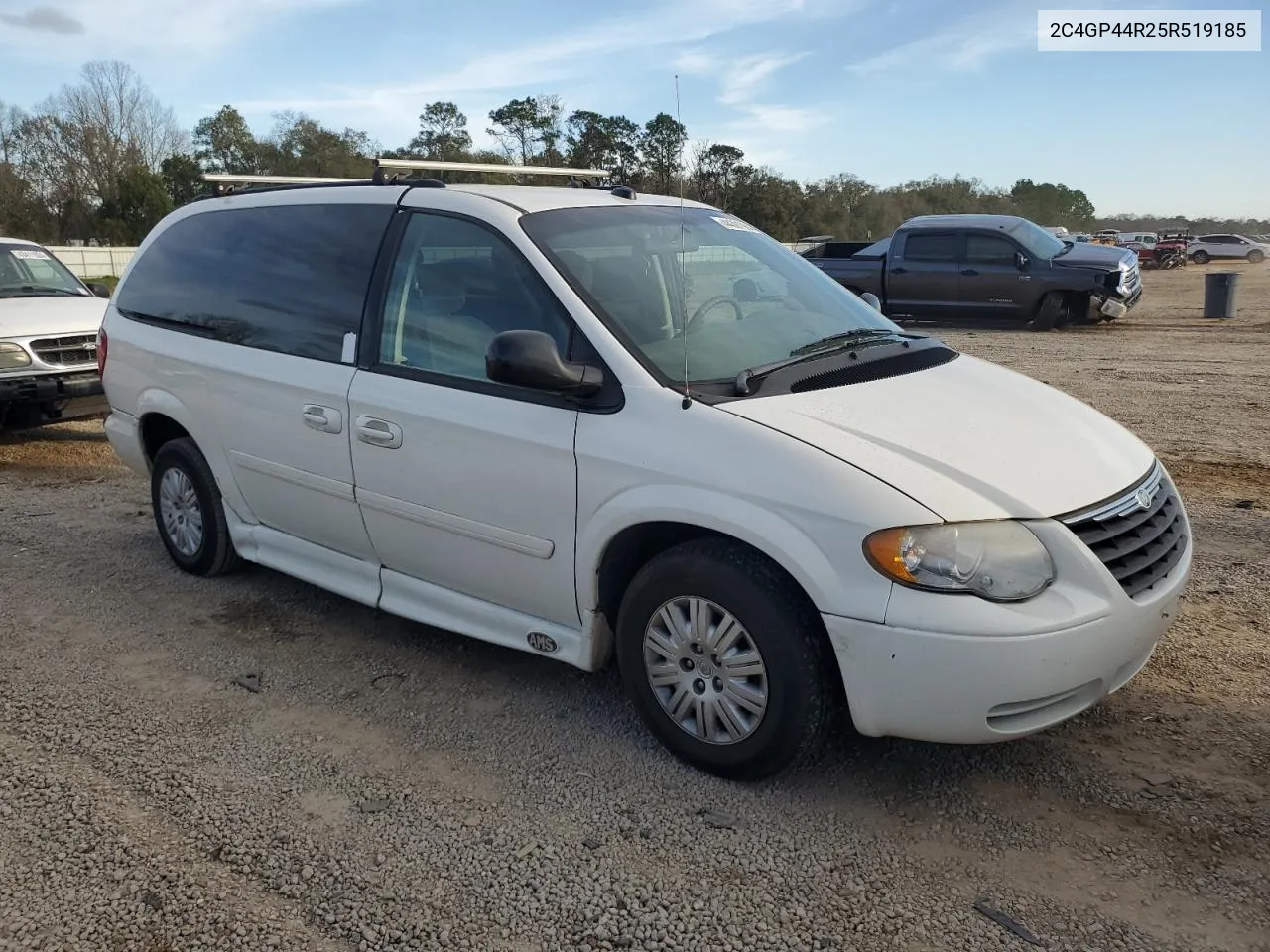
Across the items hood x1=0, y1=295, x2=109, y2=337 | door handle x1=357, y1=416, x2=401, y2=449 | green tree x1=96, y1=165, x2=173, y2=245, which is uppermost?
green tree x1=96, y1=165, x2=173, y2=245

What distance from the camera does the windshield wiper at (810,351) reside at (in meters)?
3.38

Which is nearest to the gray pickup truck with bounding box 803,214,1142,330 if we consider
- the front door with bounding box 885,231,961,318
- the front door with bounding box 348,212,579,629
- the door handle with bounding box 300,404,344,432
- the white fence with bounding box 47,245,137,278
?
the front door with bounding box 885,231,961,318

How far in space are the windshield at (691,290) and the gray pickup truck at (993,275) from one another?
522 inches

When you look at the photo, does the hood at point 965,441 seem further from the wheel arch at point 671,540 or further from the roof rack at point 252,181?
the roof rack at point 252,181

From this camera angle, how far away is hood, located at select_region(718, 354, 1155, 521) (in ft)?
9.71

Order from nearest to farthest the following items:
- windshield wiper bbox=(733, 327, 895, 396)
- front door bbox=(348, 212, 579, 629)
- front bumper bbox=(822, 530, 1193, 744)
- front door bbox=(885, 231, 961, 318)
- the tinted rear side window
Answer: front bumper bbox=(822, 530, 1193, 744), windshield wiper bbox=(733, 327, 895, 396), front door bbox=(348, 212, 579, 629), the tinted rear side window, front door bbox=(885, 231, 961, 318)

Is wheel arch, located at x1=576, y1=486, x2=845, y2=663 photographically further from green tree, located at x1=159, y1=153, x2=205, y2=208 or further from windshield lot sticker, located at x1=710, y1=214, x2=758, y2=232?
green tree, located at x1=159, y1=153, x2=205, y2=208

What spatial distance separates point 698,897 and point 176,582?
3.59m

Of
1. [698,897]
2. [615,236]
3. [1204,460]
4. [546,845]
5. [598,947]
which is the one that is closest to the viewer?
[598,947]

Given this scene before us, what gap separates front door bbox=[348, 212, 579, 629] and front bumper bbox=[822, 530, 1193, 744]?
3.57ft

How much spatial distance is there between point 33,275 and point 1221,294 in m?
17.6

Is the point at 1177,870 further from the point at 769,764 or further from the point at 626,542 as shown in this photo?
the point at 626,542

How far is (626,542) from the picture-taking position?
3439mm

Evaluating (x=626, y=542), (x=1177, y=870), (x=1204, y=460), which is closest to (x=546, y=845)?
(x=626, y=542)
